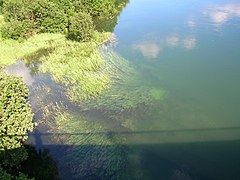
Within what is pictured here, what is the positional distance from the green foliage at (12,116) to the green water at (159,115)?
3.78 ft

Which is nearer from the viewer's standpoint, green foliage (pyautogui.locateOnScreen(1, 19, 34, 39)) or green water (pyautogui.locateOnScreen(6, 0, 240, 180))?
green water (pyautogui.locateOnScreen(6, 0, 240, 180))

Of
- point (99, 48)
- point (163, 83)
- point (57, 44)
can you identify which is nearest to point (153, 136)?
point (163, 83)

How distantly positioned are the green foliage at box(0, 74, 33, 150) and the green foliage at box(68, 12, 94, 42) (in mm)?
8911

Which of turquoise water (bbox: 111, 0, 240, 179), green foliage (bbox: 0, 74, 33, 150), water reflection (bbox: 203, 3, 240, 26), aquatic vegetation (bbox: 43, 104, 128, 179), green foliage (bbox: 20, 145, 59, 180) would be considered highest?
green foliage (bbox: 0, 74, 33, 150)

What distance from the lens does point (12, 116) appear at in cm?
1376

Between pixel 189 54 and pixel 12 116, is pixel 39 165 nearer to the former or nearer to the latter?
pixel 12 116

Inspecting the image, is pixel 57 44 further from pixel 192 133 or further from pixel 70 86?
pixel 192 133

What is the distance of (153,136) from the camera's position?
14.7 meters

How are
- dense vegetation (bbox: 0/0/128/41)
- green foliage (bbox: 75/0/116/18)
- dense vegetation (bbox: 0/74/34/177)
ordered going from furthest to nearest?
green foliage (bbox: 75/0/116/18)
dense vegetation (bbox: 0/0/128/41)
dense vegetation (bbox: 0/74/34/177)

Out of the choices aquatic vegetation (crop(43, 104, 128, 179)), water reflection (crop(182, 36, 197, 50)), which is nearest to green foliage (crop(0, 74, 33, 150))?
aquatic vegetation (crop(43, 104, 128, 179))

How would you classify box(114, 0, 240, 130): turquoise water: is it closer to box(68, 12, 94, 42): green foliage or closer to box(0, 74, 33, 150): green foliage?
box(68, 12, 94, 42): green foliage

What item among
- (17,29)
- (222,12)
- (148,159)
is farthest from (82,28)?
(222,12)

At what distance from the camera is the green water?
13102 millimetres

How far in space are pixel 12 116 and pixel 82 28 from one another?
458 inches
